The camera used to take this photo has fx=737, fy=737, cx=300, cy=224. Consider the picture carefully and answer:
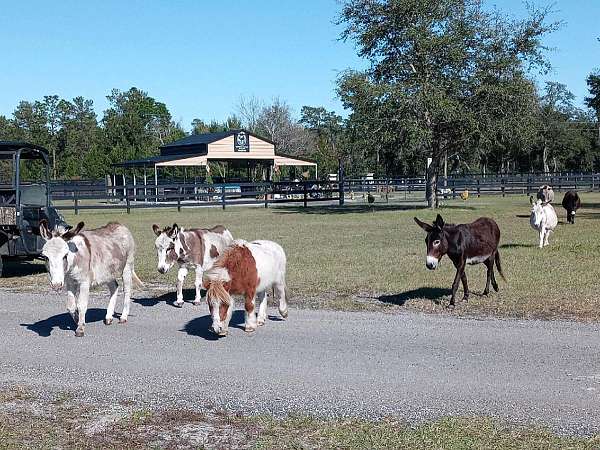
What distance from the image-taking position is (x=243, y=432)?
617cm

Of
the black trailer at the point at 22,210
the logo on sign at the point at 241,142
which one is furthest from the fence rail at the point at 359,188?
the black trailer at the point at 22,210

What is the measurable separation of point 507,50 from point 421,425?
3740 cm

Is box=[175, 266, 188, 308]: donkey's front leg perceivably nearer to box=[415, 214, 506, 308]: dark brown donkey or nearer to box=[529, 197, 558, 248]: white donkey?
box=[415, 214, 506, 308]: dark brown donkey

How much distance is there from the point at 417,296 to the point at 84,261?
5706 millimetres

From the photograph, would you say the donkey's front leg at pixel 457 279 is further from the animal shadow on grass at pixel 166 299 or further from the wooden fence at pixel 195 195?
the wooden fence at pixel 195 195

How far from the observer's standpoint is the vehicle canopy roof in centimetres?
1662

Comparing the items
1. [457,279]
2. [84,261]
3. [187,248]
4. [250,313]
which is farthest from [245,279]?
[457,279]

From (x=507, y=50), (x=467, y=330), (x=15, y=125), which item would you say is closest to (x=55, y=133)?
(x=15, y=125)

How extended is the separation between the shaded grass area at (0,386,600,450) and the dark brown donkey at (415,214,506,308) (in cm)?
513

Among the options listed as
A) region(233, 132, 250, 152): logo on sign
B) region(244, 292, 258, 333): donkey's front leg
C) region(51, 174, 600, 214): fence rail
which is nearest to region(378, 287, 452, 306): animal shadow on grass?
region(244, 292, 258, 333): donkey's front leg

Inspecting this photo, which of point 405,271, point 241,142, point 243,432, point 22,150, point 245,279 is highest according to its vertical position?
point 241,142

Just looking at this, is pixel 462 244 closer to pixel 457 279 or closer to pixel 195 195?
pixel 457 279

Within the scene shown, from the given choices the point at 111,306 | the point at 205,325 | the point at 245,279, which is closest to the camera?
the point at 245,279

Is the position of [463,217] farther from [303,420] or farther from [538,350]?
[303,420]
